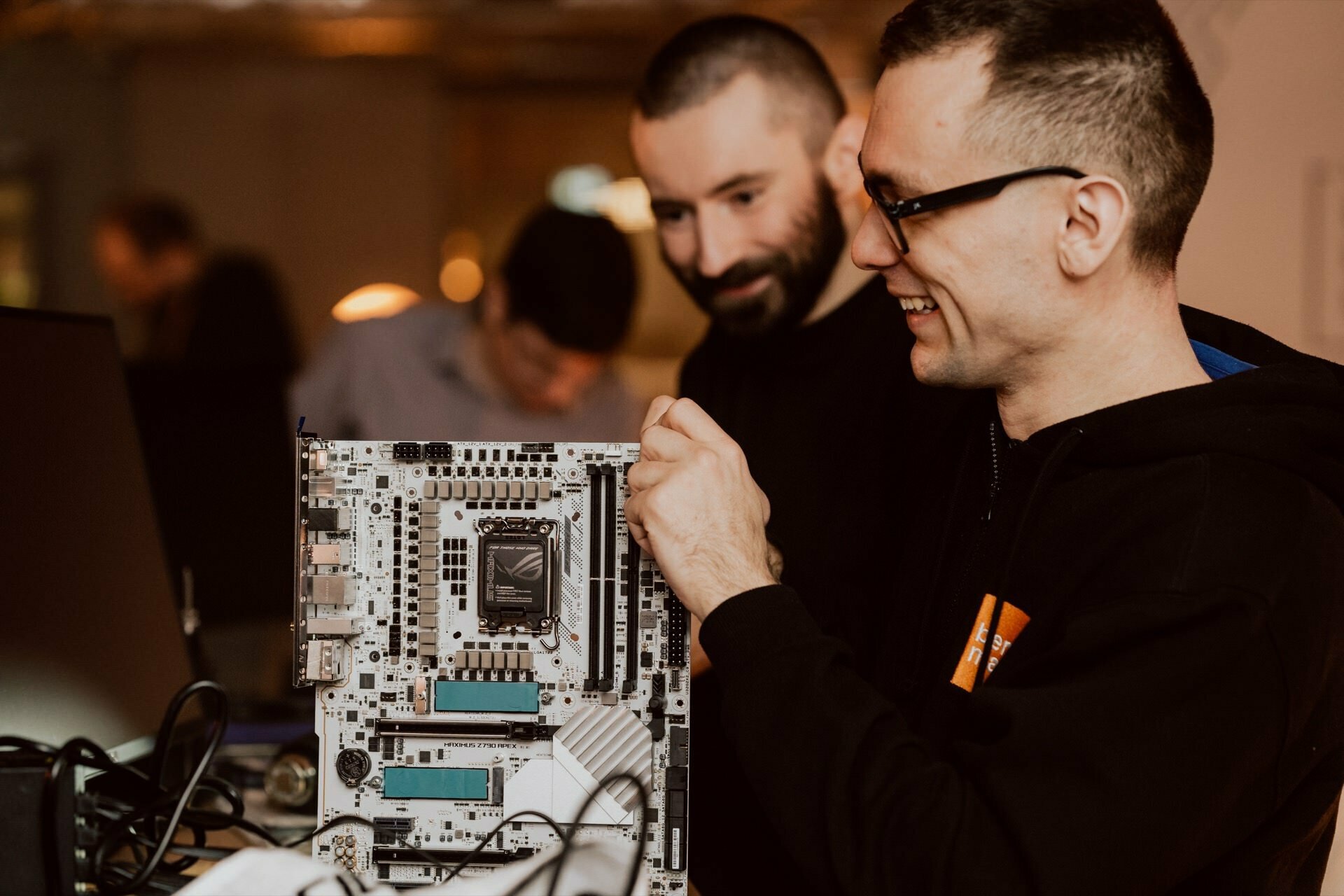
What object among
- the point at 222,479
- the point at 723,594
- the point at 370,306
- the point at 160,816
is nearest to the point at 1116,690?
the point at 723,594

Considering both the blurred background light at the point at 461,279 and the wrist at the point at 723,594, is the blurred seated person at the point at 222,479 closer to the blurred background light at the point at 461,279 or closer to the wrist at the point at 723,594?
the wrist at the point at 723,594

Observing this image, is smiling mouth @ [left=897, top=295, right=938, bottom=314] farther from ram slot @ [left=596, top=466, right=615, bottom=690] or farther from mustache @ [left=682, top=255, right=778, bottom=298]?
mustache @ [left=682, top=255, right=778, bottom=298]

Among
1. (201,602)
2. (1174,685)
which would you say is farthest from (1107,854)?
(201,602)

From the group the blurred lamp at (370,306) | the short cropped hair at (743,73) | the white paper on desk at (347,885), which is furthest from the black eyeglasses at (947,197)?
the blurred lamp at (370,306)

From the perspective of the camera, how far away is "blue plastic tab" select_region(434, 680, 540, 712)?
1.16 metres

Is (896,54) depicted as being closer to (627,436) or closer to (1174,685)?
(1174,685)

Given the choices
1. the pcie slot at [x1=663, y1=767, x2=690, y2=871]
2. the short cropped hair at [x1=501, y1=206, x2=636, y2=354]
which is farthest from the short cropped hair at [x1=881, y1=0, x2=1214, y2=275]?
the short cropped hair at [x1=501, y1=206, x2=636, y2=354]

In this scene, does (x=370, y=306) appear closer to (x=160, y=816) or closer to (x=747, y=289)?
(x=747, y=289)

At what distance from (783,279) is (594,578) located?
105 centimetres

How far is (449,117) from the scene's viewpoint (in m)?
6.55

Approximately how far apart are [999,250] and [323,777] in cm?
90

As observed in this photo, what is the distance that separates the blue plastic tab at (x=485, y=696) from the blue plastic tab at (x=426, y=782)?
66 mm

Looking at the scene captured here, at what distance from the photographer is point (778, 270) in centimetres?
206

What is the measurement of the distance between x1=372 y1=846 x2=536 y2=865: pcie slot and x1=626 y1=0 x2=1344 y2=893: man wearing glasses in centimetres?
29
